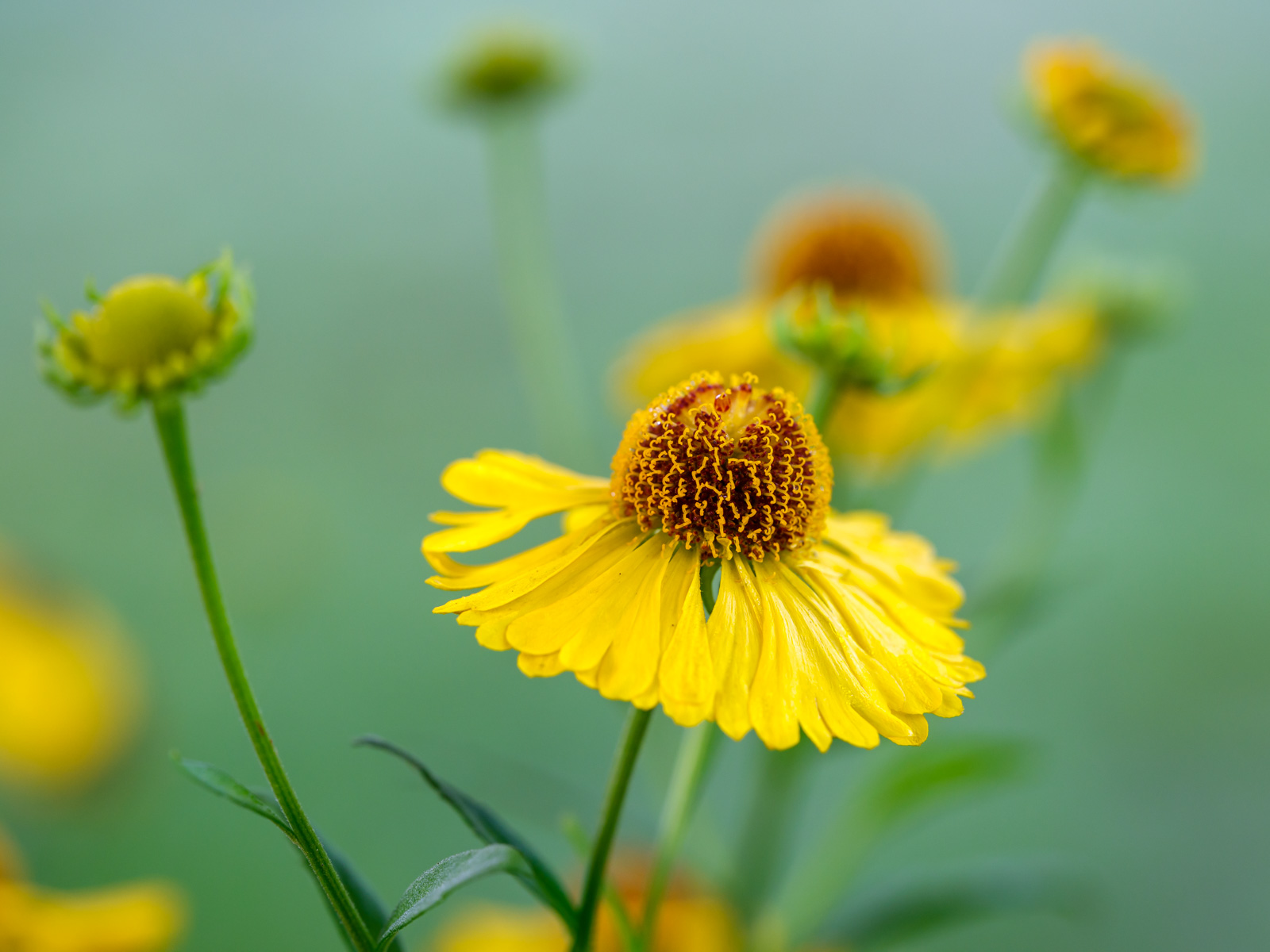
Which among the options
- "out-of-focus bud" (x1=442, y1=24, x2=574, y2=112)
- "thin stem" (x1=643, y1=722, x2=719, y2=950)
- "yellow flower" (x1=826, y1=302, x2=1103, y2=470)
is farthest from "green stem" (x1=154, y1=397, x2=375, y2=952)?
"out-of-focus bud" (x1=442, y1=24, x2=574, y2=112)

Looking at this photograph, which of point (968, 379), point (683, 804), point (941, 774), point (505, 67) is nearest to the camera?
point (683, 804)

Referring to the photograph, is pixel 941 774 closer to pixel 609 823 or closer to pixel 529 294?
pixel 609 823

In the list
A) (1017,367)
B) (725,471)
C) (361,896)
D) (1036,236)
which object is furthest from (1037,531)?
(361,896)

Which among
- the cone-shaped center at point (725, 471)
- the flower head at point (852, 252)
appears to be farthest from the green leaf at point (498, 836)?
the flower head at point (852, 252)

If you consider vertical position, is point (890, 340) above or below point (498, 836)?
above

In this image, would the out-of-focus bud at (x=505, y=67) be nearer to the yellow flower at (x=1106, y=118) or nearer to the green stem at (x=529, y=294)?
the green stem at (x=529, y=294)

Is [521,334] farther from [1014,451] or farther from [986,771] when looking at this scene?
[1014,451]
